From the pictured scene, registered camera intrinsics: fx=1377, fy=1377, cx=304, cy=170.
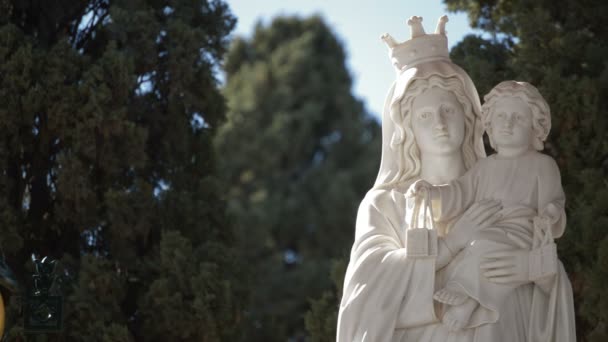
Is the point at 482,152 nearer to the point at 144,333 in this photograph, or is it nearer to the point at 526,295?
the point at 526,295

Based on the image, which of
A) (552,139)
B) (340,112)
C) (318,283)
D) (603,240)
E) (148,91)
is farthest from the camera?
(340,112)

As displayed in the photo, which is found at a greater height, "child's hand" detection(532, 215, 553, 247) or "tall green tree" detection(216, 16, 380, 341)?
"tall green tree" detection(216, 16, 380, 341)

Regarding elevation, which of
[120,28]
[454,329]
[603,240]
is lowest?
[454,329]

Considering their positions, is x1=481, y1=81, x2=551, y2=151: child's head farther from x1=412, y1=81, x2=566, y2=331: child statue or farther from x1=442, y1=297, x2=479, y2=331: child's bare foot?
x1=442, y1=297, x2=479, y2=331: child's bare foot

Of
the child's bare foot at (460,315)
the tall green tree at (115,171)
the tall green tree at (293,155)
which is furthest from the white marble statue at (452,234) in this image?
the tall green tree at (293,155)

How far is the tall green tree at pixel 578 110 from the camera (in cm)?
1142

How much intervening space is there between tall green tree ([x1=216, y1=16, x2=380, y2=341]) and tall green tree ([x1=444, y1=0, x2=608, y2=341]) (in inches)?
424

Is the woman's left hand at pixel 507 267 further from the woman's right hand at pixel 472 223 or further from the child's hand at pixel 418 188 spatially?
the child's hand at pixel 418 188

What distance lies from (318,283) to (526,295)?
52.0ft

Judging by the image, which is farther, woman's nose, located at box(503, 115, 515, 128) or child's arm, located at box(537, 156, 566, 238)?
woman's nose, located at box(503, 115, 515, 128)

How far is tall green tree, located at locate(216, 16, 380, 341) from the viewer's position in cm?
2388

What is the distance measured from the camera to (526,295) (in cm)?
802

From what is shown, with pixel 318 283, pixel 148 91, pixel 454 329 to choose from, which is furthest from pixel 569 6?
pixel 318 283

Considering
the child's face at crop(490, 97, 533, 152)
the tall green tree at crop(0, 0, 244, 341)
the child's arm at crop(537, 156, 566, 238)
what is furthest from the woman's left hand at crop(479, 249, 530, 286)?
the tall green tree at crop(0, 0, 244, 341)
